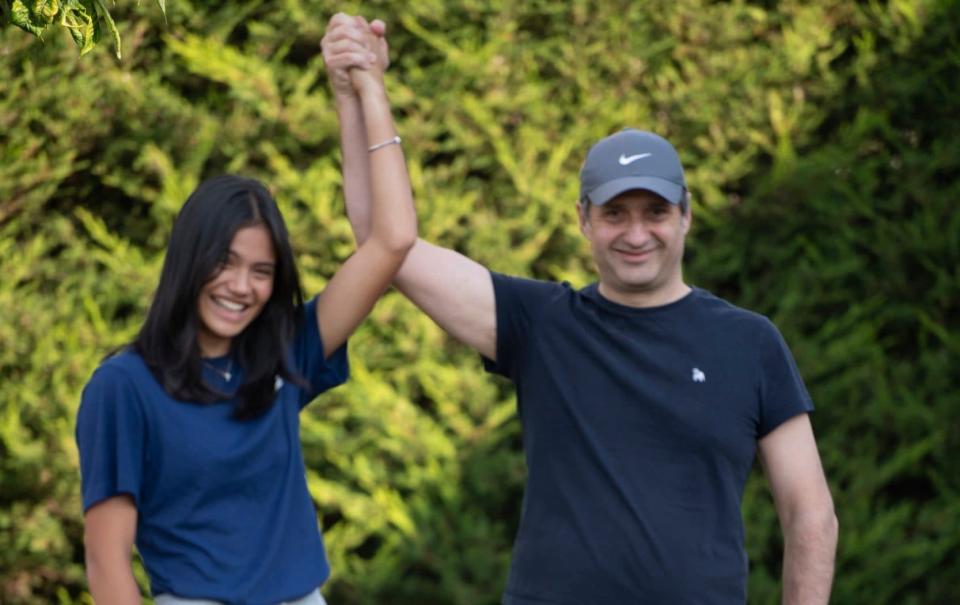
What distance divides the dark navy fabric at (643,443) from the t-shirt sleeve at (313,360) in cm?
44

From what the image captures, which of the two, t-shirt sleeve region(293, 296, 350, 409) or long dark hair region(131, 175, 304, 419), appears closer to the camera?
long dark hair region(131, 175, 304, 419)

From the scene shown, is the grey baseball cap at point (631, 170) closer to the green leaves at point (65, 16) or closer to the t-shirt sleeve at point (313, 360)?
the t-shirt sleeve at point (313, 360)

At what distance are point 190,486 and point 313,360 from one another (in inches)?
18.2

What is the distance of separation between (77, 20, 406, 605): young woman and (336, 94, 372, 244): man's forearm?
0.02 metres

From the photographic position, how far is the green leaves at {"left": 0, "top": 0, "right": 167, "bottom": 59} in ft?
7.93

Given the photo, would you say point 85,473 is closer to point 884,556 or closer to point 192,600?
point 192,600

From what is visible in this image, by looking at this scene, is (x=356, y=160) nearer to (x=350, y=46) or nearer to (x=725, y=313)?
(x=350, y=46)

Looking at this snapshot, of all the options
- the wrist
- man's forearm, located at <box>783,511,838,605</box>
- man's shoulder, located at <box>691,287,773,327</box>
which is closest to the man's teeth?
the wrist

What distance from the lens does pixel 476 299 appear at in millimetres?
3250

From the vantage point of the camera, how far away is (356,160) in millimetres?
3168

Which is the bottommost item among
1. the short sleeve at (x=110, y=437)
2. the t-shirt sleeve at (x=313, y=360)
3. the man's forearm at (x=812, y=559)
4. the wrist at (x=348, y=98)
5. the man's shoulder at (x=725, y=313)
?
the man's forearm at (x=812, y=559)

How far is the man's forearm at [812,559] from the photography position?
10.2 feet

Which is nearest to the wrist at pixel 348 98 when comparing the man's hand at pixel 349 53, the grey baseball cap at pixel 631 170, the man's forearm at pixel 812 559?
the man's hand at pixel 349 53

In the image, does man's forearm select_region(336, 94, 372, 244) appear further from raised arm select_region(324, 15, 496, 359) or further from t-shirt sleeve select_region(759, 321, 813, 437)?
t-shirt sleeve select_region(759, 321, 813, 437)
